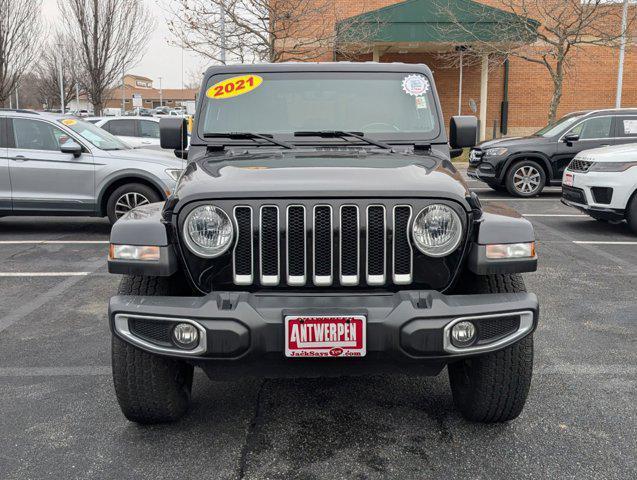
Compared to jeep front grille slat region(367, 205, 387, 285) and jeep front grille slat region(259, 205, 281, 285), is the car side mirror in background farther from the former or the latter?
jeep front grille slat region(259, 205, 281, 285)

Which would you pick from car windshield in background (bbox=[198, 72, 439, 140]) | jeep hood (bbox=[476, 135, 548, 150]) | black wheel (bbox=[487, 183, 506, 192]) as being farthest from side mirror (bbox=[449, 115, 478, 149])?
black wheel (bbox=[487, 183, 506, 192])

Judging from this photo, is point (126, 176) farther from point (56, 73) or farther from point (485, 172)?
point (56, 73)

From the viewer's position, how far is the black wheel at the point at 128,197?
8.41 meters

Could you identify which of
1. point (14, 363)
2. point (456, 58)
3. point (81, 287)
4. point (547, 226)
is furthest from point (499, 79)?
point (14, 363)

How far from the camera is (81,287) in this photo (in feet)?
19.8

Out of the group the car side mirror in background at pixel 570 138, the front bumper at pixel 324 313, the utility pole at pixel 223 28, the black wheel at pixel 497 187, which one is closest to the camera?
the front bumper at pixel 324 313

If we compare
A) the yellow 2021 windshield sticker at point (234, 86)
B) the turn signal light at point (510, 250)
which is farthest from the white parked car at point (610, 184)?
the turn signal light at point (510, 250)

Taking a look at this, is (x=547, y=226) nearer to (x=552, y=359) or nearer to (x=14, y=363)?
(x=552, y=359)

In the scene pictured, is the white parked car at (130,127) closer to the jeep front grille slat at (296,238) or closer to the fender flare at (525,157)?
the fender flare at (525,157)

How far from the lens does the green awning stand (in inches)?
805

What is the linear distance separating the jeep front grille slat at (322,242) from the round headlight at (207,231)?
0.38m

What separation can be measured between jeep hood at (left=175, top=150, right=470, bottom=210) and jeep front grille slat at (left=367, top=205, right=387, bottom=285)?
0.25 ft

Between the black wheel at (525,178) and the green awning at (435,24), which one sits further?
the green awning at (435,24)

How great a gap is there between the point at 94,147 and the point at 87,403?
5728 millimetres
